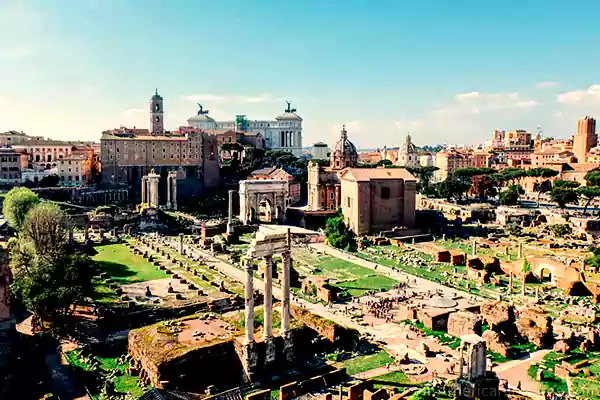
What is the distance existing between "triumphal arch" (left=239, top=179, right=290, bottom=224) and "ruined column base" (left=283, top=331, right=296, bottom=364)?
4442 centimetres

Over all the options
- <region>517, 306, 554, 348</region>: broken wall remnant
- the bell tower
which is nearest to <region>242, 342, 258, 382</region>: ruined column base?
Answer: <region>517, 306, 554, 348</region>: broken wall remnant

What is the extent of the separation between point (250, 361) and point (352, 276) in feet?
67.2

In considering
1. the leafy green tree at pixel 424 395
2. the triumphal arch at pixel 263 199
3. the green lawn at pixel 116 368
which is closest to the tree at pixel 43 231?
the green lawn at pixel 116 368

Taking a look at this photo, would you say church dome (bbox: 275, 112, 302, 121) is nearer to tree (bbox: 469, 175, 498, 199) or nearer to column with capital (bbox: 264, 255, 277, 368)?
tree (bbox: 469, 175, 498, 199)

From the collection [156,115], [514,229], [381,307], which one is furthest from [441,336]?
[156,115]

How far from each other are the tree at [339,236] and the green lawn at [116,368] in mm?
31429

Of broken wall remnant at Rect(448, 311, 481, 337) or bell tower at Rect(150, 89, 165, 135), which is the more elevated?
bell tower at Rect(150, 89, 165, 135)

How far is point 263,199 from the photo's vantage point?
70438mm

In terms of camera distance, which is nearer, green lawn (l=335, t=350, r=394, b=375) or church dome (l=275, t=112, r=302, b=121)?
green lawn (l=335, t=350, r=394, b=375)

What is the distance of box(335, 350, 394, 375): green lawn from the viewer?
2423 centimetres

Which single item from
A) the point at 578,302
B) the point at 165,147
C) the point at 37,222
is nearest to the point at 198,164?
Answer: the point at 165,147

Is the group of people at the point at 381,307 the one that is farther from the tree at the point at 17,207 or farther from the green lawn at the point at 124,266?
the tree at the point at 17,207

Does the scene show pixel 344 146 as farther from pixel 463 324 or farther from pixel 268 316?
pixel 268 316

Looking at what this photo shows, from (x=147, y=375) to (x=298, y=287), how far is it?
59.4ft
